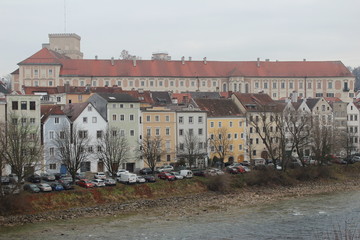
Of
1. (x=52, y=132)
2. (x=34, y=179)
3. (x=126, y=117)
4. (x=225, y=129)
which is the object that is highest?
(x=126, y=117)

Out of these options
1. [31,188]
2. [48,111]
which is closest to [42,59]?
[48,111]

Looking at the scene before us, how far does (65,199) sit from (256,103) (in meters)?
36.4

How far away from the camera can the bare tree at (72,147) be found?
4856 cm

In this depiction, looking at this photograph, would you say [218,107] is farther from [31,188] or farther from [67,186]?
[31,188]

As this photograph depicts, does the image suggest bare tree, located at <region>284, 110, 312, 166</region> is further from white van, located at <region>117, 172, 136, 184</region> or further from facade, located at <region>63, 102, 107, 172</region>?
facade, located at <region>63, 102, 107, 172</region>

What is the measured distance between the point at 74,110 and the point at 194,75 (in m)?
61.1

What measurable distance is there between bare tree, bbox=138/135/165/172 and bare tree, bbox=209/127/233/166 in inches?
293

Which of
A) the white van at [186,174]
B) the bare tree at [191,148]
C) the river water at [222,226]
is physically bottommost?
the river water at [222,226]

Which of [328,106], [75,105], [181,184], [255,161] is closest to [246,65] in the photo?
[328,106]

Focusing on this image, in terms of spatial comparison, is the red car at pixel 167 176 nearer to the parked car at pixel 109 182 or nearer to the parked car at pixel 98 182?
the parked car at pixel 109 182

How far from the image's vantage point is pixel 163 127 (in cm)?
6353

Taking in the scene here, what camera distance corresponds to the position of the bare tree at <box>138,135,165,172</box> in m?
55.5

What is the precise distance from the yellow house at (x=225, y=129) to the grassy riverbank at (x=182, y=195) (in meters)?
10.1

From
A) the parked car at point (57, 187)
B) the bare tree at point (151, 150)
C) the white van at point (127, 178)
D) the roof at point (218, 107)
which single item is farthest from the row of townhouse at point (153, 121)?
the white van at point (127, 178)
